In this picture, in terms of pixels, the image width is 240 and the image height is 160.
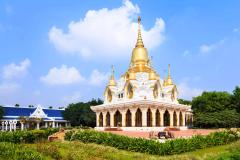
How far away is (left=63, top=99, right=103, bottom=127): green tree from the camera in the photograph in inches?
2566

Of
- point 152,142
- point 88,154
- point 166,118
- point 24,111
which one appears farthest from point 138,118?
point 24,111

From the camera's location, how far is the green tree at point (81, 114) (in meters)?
65.2

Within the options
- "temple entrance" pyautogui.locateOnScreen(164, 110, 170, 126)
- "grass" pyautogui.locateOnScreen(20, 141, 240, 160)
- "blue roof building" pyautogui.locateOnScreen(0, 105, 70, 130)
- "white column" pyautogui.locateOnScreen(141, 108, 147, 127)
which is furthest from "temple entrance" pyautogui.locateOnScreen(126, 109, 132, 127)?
"blue roof building" pyautogui.locateOnScreen(0, 105, 70, 130)

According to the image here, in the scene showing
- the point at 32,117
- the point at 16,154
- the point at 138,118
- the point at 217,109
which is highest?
the point at 217,109

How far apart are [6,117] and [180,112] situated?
3580cm

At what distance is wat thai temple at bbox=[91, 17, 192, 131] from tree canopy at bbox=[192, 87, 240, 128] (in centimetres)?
559

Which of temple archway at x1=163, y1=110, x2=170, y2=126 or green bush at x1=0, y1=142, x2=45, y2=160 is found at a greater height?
temple archway at x1=163, y1=110, x2=170, y2=126

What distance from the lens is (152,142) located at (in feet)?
68.5

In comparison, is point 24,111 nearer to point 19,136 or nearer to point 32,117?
point 32,117

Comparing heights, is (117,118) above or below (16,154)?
above

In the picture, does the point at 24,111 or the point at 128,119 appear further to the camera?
the point at 24,111

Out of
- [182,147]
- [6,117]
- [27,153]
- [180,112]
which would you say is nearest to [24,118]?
[6,117]

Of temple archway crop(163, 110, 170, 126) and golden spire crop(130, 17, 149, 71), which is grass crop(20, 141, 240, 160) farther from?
golden spire crop(130, 17, 149, 71)

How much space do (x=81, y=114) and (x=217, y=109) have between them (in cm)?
2663
